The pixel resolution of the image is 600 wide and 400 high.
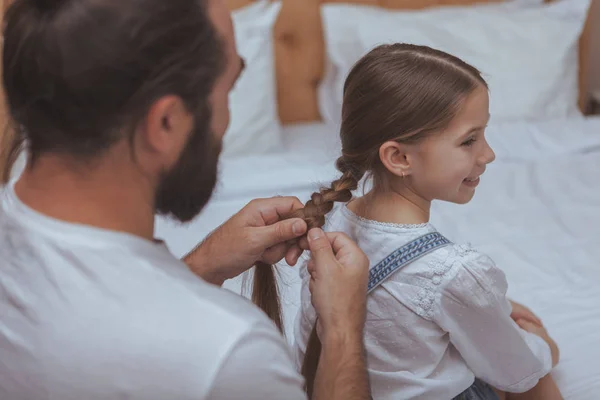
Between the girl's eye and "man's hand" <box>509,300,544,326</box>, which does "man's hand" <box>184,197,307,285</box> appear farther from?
"man's hand" <box>509,300,544,326</box>

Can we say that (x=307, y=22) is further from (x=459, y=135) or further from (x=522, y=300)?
(x=459, y=135)

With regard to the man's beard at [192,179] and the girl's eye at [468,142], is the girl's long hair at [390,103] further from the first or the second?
the man's beard at [192,179]

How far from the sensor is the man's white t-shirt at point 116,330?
71 centimetres

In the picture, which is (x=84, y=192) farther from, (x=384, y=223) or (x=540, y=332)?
(x=540, y=332)

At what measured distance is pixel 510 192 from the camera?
1897mm

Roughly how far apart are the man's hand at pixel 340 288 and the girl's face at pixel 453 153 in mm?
165

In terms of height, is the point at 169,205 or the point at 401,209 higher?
the point at 169,205

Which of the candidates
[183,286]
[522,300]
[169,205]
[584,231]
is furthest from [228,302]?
[584,231]

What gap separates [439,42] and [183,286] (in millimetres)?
1699

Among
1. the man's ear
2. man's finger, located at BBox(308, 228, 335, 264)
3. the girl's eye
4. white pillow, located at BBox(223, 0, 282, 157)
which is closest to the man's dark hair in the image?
the man's ear

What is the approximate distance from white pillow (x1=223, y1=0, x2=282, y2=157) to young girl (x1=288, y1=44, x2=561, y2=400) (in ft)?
3.53

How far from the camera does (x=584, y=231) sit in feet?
5.56

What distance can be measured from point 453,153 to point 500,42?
4.49 ft

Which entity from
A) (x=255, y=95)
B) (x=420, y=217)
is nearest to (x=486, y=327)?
(x=420, y=217)
